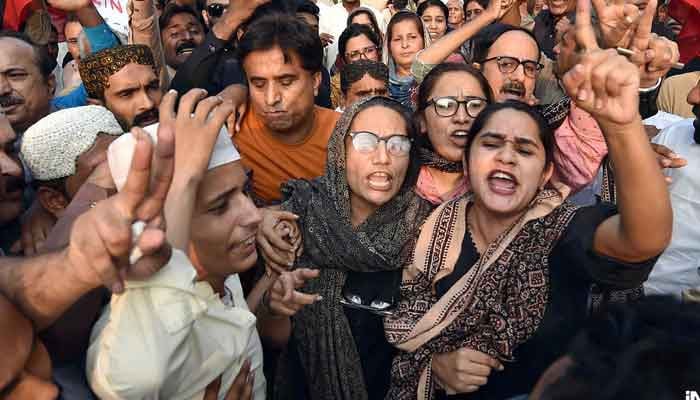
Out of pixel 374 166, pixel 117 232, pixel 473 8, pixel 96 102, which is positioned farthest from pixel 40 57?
pixel 473 8

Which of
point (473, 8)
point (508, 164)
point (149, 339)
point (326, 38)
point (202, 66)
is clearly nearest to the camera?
point (149, 339)

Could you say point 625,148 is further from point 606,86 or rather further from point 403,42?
point 403,42

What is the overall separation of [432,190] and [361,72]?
1.94 m

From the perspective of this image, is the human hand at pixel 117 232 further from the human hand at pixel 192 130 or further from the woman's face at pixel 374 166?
the woman's face at pixel 374 166

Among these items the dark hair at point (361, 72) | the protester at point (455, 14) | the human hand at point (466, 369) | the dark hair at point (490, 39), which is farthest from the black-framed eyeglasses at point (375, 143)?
the protester at point (455, 14)

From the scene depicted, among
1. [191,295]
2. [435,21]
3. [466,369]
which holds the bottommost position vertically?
[466,369]

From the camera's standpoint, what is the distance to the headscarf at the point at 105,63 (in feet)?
10.6

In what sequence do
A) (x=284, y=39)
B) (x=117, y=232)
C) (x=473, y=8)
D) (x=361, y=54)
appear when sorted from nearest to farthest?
(x=117, y=232)
(x=284, y=39)
(x=361, y=54)
(x=473, y=8)

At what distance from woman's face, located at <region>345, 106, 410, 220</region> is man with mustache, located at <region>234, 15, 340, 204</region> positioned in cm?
55

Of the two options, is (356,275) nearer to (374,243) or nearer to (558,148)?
(374,243)

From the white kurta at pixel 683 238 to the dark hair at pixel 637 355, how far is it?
167 cm

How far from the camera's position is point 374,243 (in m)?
2.42

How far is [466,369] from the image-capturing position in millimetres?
2096

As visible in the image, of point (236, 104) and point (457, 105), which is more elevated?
point (457, 105)
